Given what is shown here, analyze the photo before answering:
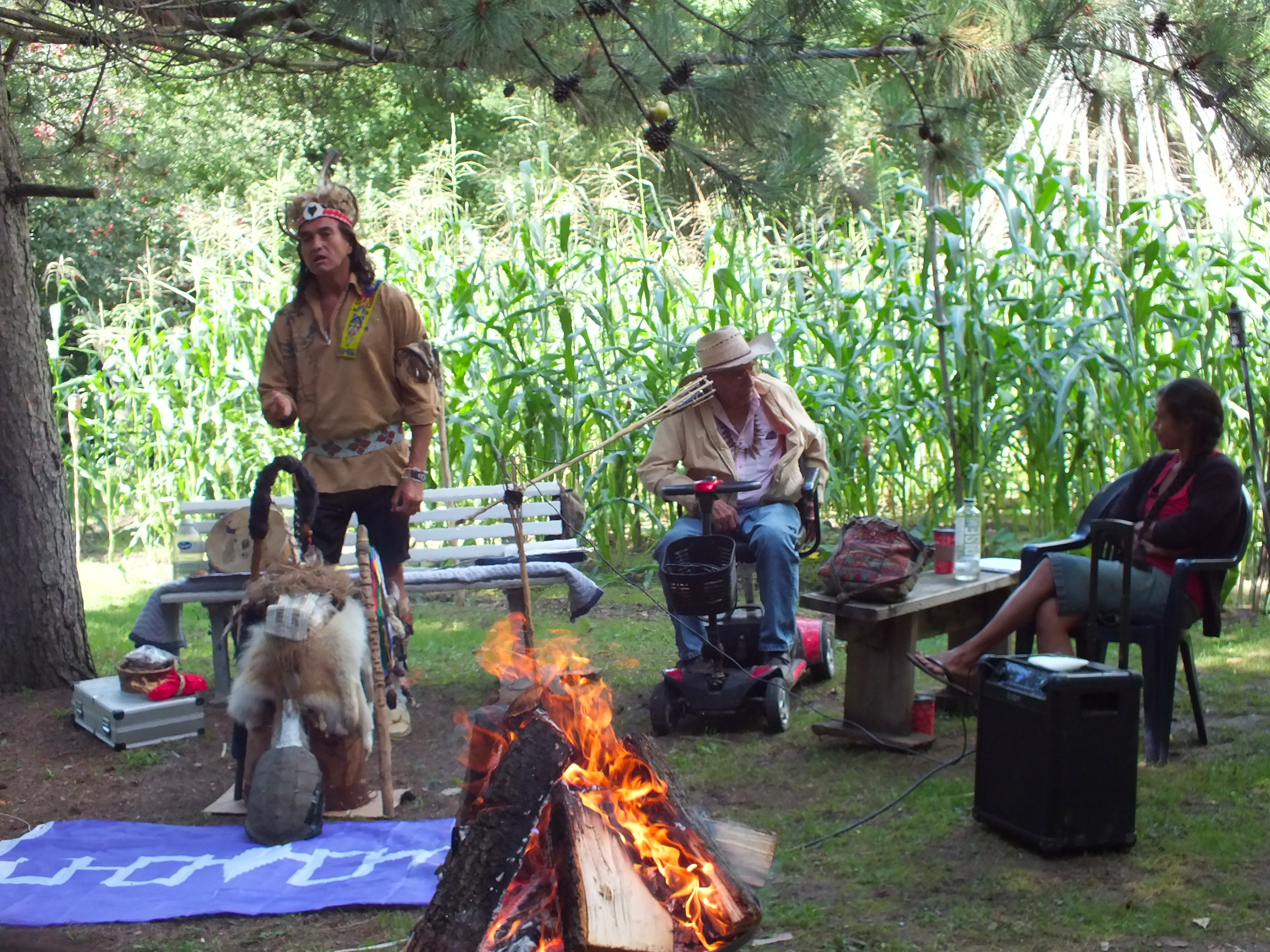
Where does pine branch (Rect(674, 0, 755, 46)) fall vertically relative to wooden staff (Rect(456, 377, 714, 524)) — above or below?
above

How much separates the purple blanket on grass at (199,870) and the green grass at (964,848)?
23 centimetres

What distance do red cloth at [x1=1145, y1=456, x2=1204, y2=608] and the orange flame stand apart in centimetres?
222

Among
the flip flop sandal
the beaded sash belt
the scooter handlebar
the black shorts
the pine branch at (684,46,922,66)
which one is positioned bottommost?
the flip flop sandal

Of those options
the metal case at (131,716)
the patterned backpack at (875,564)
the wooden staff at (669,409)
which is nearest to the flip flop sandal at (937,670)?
the patterned backpack at (875,564)

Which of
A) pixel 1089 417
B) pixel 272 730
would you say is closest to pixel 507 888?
pixel 272 730

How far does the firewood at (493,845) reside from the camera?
95.0 inches

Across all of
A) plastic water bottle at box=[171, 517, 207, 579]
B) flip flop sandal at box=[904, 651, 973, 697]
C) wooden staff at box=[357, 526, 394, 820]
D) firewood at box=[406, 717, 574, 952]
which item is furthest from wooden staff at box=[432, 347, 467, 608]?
firewood at box=[406, 717, 574, 952]

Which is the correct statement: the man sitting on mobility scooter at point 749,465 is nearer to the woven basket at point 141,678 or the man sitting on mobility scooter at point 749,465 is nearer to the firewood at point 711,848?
the firewood at point 711,848

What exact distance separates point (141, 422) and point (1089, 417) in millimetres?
6386

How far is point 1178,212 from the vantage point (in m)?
6.93

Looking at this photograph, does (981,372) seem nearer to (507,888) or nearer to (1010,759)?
(1010,759)

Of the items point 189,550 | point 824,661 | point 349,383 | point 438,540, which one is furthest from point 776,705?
point 189,550

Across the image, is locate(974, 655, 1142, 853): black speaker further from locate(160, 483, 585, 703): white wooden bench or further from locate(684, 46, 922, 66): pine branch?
locate(160, 483, 585, 703): white wooden bench

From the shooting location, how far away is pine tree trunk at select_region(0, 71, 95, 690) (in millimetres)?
5234
